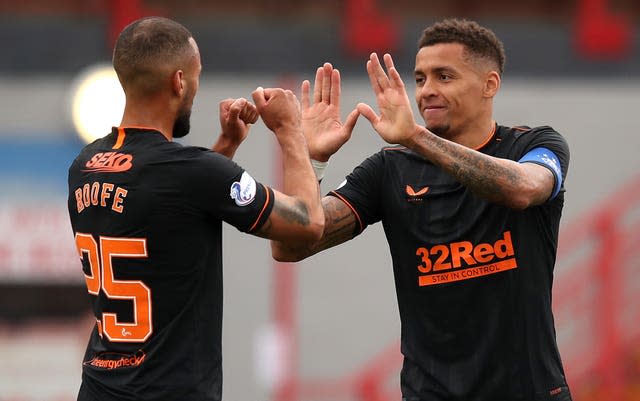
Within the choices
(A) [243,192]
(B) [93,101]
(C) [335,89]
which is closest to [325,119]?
(C) [335,89]

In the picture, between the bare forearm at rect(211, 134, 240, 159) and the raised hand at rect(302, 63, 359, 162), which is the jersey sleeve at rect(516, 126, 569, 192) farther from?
the bare forearm at rect(211, 134, 240, 159)

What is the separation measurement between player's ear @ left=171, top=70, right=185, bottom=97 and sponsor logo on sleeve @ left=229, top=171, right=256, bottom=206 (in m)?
0.41

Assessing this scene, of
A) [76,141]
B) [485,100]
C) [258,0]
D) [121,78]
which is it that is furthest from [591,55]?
[121,78]

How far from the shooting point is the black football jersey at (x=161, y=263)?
4414 millimetres

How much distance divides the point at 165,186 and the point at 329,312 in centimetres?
882

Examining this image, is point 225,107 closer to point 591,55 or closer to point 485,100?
point 485,100

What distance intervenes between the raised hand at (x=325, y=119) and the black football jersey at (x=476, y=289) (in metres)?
0.39

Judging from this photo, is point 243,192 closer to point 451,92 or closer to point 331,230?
point 331,230

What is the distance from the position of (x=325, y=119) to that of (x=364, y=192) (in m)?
0.38

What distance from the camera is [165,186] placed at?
4.45 meters

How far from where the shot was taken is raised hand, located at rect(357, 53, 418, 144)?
4.92 m

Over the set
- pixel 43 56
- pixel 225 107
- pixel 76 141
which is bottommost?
pixel 225 107

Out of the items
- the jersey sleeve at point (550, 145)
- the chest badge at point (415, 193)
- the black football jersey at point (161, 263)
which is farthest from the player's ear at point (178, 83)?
the jersey sleeve at point (550, 145)

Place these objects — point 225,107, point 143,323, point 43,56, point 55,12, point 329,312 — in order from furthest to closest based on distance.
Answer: point 55,12 → point 43,56 → point 329,312 → point 225,107 → point 143,323
